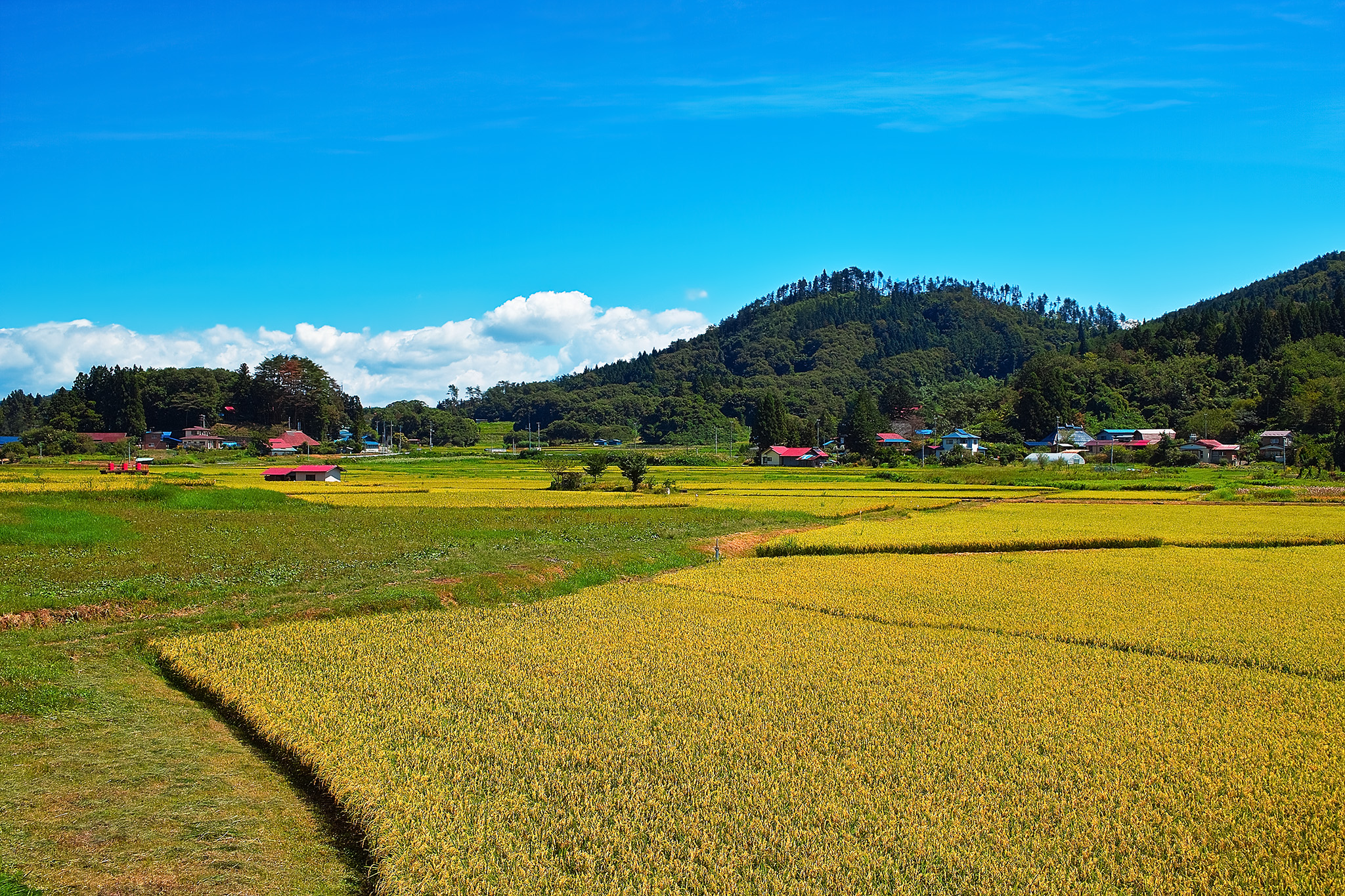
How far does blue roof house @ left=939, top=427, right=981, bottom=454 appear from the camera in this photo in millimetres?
84500

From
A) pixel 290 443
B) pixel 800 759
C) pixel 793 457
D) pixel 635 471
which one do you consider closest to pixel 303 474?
pixel 635 471

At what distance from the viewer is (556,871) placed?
19.8ft

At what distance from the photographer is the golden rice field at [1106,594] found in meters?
12.8

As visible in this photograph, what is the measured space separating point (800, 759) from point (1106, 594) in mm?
11600

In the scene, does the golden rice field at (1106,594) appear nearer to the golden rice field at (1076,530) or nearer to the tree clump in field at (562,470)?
the golden rice field at (1076,530)

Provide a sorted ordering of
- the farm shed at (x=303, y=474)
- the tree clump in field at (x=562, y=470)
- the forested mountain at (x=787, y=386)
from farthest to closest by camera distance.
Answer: the forested mountain at (x=787, y=386) < the farm shed at (x=303, y=474) < the tree clump in field at (x=562, y=470)

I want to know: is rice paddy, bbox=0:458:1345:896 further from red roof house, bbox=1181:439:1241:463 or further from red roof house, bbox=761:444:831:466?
red roof house, bbox=761:444:831:466

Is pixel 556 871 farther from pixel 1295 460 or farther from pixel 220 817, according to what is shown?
pixel 1295 460

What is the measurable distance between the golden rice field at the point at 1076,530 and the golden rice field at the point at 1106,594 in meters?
1.10

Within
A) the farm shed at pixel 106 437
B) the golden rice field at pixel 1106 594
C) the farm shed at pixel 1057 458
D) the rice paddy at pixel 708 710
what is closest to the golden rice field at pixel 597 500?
the rice paddy at pixel 708 710

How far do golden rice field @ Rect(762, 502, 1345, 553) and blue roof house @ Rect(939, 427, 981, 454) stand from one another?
48214 millimetres

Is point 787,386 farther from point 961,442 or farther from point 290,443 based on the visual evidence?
point 290,443

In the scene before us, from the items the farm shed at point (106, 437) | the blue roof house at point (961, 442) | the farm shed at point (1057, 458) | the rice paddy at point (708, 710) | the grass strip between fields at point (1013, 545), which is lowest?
the grass strip between fields at point (1013, 545)

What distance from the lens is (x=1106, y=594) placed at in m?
16.7
